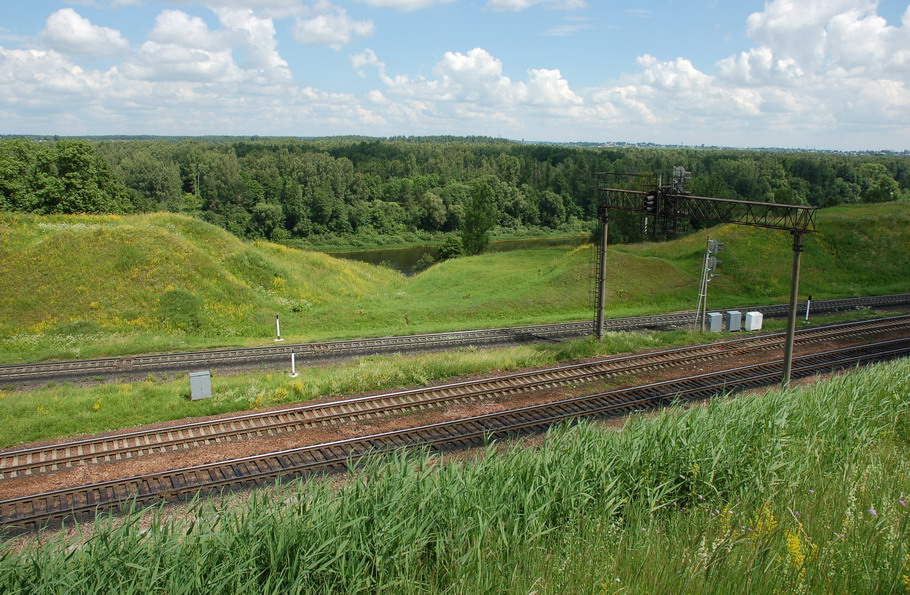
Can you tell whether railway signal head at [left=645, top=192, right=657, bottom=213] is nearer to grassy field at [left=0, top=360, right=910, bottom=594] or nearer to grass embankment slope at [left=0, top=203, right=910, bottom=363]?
grass embankment slope at [left=0, top=203, right=910, bottom=363]

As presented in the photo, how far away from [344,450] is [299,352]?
11.7 m

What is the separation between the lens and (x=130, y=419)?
1761cm

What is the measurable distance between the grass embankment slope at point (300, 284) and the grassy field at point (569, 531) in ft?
72.7

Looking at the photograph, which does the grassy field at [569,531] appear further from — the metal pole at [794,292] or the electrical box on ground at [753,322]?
the electrical box on ground at [753,322]

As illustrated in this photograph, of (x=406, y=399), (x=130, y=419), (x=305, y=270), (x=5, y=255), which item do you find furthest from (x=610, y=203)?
(x=5, y=255)

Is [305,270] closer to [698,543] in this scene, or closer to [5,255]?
[5,255]

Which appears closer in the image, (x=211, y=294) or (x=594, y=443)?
(x=594, y=443)

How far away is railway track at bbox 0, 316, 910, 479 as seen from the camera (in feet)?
48.9

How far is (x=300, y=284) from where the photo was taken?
4016cm

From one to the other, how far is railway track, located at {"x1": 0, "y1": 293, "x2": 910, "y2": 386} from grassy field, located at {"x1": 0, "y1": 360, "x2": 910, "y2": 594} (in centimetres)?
1723

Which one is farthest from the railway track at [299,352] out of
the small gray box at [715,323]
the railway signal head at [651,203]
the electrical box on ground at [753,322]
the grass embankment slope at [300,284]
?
the railway signal head at [651,203]

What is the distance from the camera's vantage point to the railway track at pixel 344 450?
12.7 meters

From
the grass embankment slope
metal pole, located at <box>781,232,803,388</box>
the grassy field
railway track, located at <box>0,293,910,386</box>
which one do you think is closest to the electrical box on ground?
railway track, located at <box>0,293,910,386</box>

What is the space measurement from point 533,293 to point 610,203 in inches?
558
